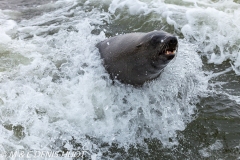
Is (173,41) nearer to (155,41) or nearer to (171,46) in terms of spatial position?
(171,46)

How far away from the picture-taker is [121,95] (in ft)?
16.0

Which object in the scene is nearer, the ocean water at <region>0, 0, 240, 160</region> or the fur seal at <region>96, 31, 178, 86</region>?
the ocean water at <region>0, 0, 240, 160</region>

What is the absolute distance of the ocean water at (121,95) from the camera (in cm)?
404

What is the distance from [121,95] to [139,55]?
0.78 metres

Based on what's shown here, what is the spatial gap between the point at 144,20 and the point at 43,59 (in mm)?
2840

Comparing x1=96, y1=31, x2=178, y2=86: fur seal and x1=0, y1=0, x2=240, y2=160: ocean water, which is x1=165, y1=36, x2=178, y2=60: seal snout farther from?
x1=0, y1=0, x2=240, y2=160: ocean water

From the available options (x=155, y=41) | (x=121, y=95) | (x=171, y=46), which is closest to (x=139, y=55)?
(x=155, y=41)

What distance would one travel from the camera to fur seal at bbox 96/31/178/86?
4.19 meters

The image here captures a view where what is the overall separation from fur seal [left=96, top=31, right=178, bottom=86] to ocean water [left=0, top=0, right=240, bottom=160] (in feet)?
0.69

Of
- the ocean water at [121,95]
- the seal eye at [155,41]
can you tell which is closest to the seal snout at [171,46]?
the seal eye at [155,41]

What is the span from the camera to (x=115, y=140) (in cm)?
415

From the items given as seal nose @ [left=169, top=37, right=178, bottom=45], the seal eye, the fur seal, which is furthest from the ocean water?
seal nose @ [left=169, top=37, right=178, bottom=45]

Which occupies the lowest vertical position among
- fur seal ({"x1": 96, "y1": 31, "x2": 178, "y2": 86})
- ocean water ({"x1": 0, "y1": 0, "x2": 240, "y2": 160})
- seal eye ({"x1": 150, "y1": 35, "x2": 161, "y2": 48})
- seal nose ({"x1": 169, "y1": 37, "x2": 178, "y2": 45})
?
ocean water ({"x1": 0, "y1": 0, "x2": 240, "y2": 160})

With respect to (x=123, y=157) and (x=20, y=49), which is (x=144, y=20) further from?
(x=123, y=157)
